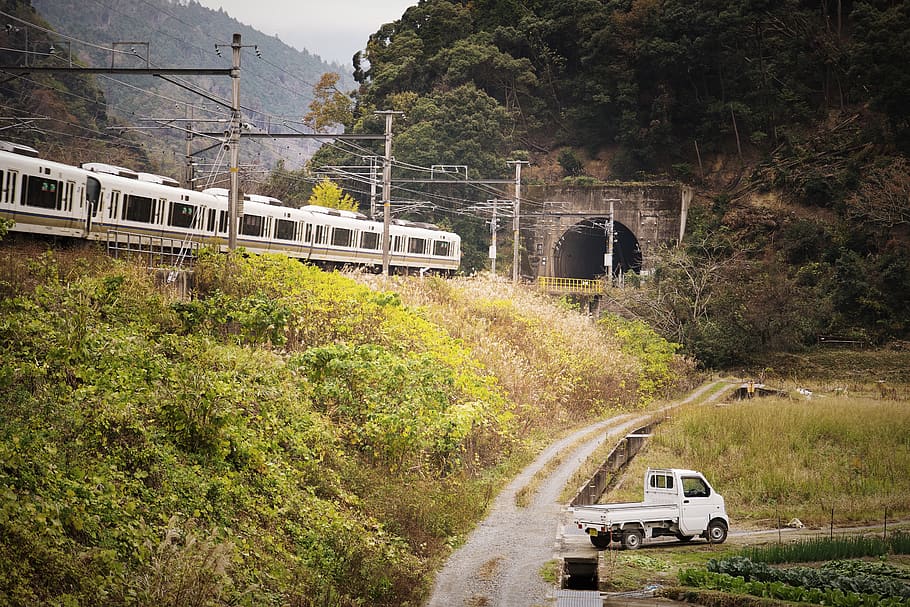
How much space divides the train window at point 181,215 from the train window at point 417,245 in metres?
13.9

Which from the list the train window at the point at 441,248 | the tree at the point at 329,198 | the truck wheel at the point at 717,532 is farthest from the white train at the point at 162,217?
the truck wheel at the point at 717,532

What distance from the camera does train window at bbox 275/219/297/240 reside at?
103 feet

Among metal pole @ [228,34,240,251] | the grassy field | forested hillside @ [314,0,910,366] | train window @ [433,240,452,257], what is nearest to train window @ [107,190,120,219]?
metal pole @ [228,34,240,251]

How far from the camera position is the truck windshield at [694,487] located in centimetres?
1614

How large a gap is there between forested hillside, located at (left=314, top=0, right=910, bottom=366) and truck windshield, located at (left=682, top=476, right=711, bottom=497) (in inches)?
957

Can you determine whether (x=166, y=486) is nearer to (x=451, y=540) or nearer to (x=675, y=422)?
(x=451, y=540)

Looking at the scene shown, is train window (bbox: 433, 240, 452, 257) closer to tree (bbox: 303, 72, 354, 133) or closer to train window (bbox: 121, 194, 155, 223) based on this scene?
train window (bbox: 121, 194, 155, 223)

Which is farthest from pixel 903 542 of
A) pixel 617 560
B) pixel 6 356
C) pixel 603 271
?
pixel 603 271

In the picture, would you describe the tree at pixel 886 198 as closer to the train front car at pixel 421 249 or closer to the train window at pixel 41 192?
the train front car at pixel 421 249

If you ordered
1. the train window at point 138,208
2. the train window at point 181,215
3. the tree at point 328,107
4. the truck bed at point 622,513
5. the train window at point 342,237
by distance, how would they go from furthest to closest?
the tree at point 328,107 < the train window at point 342,237 < the train window at point 181,215 < the train window at point 138,208 < the truck bed at point 622,513

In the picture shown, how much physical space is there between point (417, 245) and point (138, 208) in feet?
56.7

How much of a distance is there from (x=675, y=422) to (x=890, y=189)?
79.5ft

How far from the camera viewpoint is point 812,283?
4338cm

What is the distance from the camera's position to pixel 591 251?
64.2 m
